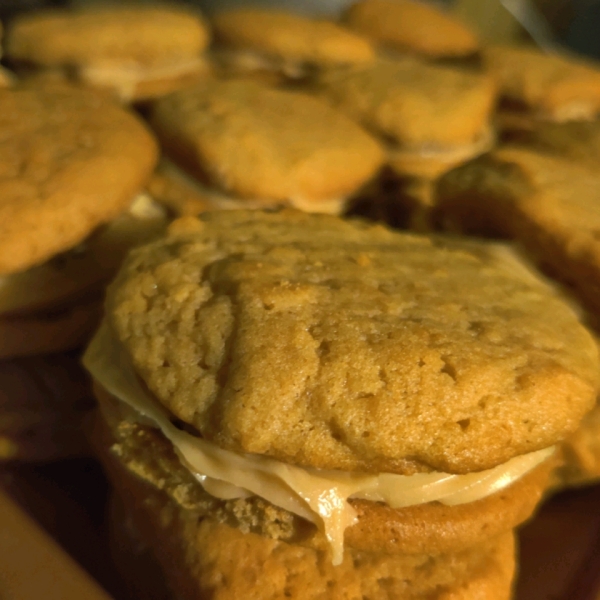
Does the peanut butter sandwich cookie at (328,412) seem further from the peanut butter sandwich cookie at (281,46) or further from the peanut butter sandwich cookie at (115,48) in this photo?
the peanut butter sandwich cookie at (281,46)

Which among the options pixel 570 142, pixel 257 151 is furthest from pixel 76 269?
pixel 570 142

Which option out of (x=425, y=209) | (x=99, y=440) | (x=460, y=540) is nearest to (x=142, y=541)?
(x=99, y=440)

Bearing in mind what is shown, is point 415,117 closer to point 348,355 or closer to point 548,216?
point 548,216

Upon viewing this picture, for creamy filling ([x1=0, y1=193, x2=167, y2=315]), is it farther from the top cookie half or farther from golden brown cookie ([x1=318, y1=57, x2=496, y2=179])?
golden brown cookie ([x1=318, y1=57, x2=496, y2=179])

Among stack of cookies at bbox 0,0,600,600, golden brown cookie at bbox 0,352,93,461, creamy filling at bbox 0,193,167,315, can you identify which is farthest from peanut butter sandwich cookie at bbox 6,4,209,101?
golden brown cookie at bbox 0,352,93,461

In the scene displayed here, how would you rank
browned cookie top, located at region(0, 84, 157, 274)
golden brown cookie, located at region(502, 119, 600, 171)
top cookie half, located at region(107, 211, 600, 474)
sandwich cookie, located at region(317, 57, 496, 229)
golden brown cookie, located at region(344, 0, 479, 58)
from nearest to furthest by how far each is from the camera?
top cookie half, located at region(107, 211, 600, 474)
browned cookie top, located at region(0, 84, 157, 274)
golden brown cookie, located at region(502, 119, 600, 171)
sandwich cookie, located at region(317, 57, 496, 229)
golden brown cookie, located at region(344, 0, 479, 58)

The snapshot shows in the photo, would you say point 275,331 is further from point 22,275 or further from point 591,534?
point 591,534
